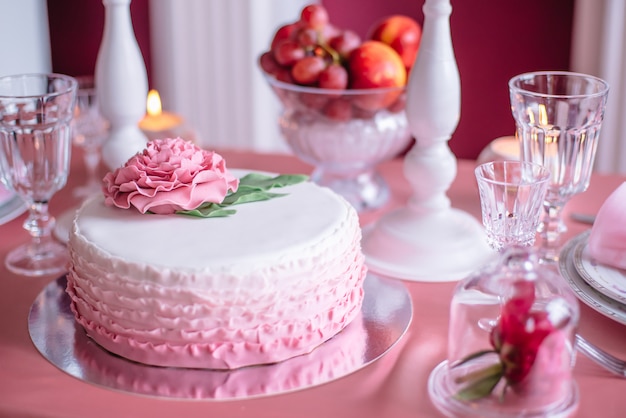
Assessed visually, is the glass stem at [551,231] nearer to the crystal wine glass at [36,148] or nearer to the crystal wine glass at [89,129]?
the crystal wine glass at [36,148]

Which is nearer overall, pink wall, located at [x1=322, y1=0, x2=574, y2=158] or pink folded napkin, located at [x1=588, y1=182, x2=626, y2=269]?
pink folded napkin, located at [x1=588, y1=182, x2=626, y2=269]

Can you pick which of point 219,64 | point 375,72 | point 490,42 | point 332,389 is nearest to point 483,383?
point 332,389

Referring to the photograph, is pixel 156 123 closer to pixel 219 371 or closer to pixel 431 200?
pixel 431 200

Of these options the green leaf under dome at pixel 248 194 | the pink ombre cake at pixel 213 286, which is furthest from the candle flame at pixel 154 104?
the pink ombre cake at pixel 213 286

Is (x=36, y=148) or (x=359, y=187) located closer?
(x=36, y=148)

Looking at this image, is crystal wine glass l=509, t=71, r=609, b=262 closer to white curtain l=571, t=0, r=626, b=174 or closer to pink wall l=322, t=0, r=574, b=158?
white curtain l=571, t=0, r=626, b=174

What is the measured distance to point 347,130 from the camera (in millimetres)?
1342

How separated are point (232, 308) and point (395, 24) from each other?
67 cm

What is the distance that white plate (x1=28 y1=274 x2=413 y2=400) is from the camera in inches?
34.0

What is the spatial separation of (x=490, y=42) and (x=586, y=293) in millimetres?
1599

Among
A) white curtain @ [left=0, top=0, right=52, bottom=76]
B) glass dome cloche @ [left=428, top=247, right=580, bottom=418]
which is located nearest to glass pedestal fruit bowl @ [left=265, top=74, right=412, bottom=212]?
glass dome cloche @ [left=428, top=247, right=580, bottom=418]

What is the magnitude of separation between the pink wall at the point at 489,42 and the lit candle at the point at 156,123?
99 centimetres

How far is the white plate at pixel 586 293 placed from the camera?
0.95m

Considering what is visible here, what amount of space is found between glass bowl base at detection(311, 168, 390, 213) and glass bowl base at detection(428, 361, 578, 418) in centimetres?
56
